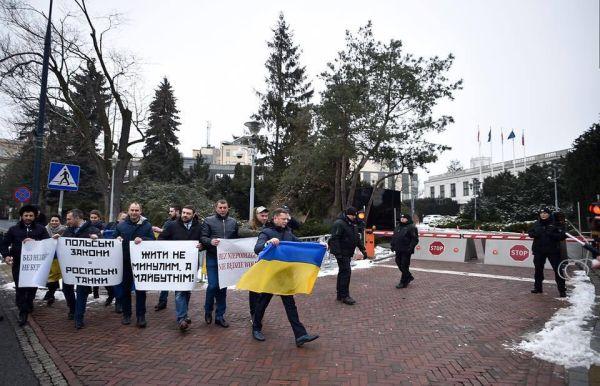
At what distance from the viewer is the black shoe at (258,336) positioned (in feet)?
17.5

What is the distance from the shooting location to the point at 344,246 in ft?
26.3

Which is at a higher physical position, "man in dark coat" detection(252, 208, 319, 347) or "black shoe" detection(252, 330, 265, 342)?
"man in dark coat" detection(252, 208, 319, 347)

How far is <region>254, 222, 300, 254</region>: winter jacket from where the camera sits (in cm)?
533

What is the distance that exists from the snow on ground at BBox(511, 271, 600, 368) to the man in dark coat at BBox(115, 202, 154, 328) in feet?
17.6

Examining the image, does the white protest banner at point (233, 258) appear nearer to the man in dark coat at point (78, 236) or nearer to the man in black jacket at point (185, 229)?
the man in black jacket at point (185, 229)

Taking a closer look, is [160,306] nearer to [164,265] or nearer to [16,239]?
[164,265]

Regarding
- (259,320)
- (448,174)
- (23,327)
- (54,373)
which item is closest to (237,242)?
(259,320)

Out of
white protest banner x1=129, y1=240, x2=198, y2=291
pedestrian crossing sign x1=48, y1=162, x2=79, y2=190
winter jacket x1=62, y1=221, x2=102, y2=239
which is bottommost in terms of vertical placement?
white protest banner x1=129, y1=240, x2=198, y2=291

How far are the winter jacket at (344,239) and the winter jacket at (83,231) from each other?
4.41 metres

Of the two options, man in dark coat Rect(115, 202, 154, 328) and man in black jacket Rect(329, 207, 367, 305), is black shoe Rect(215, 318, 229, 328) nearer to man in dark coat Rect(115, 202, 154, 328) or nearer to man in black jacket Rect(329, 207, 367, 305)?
man in dark coat Rect(115, 202, 154, 328)

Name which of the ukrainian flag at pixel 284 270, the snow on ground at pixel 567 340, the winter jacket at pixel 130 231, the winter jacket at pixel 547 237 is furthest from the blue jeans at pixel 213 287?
the winter jacket at pixel 547 237

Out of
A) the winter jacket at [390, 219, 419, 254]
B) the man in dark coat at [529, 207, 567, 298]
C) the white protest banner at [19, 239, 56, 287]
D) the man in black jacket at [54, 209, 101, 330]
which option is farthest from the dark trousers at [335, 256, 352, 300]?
the white protest banner at [19, 239, 56, 287]

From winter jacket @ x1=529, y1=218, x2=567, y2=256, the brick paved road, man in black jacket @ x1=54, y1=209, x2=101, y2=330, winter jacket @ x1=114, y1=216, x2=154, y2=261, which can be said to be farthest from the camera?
winter jacket @ x1=529, y1=218, x2=567, y2=256

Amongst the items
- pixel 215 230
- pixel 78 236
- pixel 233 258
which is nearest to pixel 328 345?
pixel 233 258
